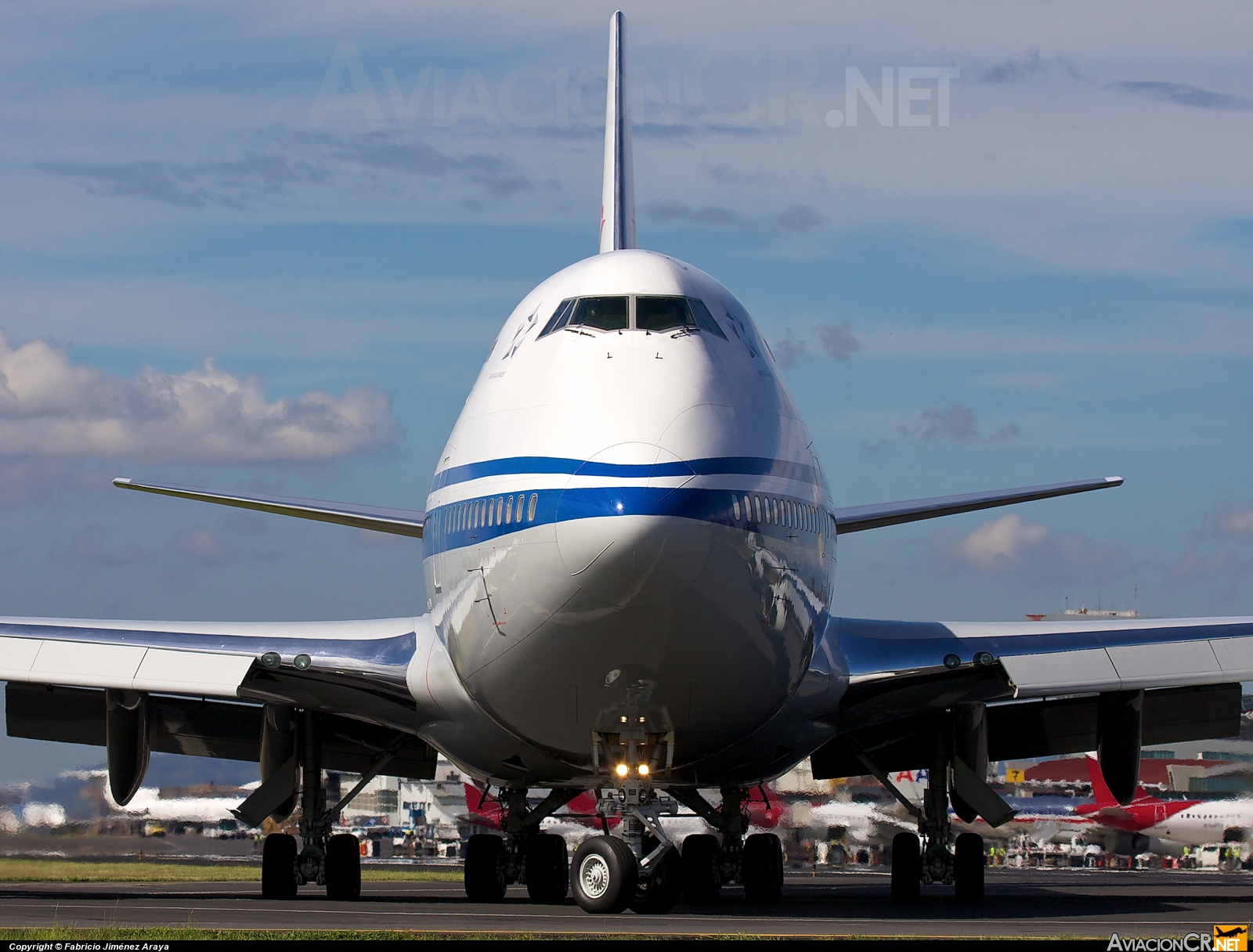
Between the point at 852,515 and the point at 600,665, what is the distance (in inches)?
286

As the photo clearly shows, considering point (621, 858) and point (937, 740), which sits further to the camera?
point (937, 740)

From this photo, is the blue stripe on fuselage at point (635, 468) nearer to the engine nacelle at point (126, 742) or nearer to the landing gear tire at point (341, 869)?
the engine nacelle at point (126, 742)

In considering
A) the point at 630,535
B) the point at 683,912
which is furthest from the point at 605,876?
the point at 683,912

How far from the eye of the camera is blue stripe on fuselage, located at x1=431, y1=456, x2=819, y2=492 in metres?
14.7

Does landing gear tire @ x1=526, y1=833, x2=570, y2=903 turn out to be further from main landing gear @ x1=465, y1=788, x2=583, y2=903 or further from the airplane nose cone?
the airplane nose cone

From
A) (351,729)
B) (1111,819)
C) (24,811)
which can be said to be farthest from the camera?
(1111,819)

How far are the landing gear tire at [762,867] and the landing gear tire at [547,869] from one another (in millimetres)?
3111

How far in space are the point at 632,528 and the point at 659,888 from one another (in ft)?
13.9

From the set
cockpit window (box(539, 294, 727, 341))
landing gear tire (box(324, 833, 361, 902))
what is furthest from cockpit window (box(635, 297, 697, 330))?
landing gear tire (box(324, 833, 361, 902))

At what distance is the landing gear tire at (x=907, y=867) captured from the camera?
78.8ft

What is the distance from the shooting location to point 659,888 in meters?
16.6
